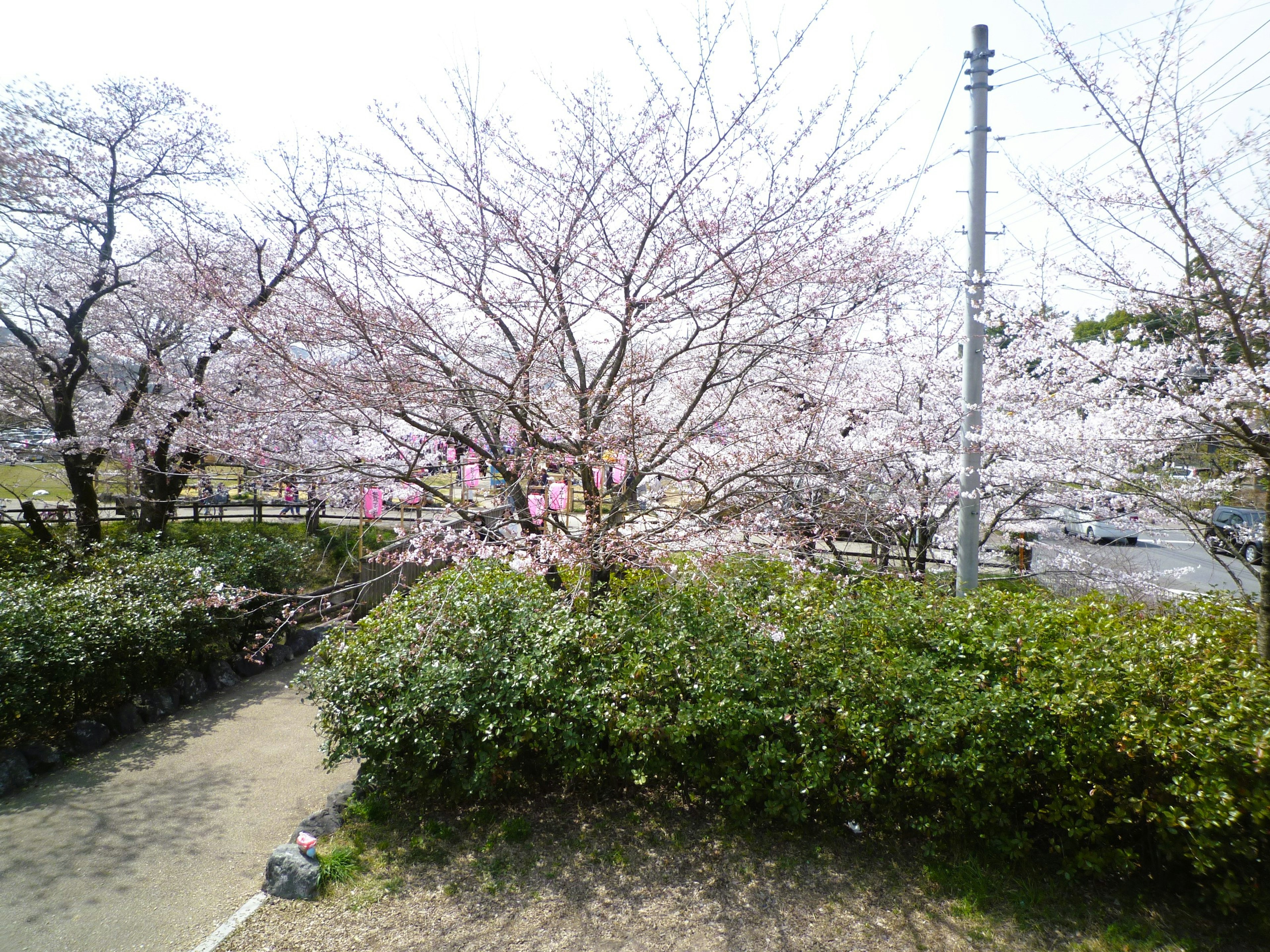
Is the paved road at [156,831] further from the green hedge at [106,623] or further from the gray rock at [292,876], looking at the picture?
the green hedge at [106,623]

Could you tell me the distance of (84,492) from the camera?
29.1 feet

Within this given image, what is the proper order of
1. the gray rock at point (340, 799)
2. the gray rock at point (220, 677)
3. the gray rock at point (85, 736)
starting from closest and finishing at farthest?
the gray rock at point (340, 799) < the gray rock at point (85, 736) < the gray rock at point (220, 677)

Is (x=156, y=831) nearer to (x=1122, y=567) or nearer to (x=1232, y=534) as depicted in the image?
(x=1232, y=534)

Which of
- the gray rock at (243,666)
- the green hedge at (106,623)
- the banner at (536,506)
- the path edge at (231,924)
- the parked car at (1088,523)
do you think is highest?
the banner at (536,506)

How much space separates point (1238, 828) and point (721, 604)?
2493 mm

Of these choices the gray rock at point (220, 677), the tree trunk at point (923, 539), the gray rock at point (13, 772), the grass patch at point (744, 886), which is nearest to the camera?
the grass patch at point (744, 886)

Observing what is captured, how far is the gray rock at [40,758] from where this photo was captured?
4730 millimetres

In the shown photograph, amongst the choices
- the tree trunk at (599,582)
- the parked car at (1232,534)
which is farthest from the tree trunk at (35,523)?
the parked car at (1232,534)

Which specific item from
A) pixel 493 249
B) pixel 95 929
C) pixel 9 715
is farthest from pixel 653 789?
pixel 9 715

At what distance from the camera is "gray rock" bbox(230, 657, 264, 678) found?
690 centimetres

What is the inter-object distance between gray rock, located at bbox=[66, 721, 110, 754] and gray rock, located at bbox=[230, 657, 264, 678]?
1.63m

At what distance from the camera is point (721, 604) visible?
13.7ft

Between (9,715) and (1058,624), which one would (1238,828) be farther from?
(9,715)

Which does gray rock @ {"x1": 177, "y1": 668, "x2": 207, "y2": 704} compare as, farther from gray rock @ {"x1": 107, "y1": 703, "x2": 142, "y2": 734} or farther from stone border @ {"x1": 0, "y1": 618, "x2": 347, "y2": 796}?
gray rock @ {"x1": 107, "y1": 703, "x2": 142, "y2": 734}
